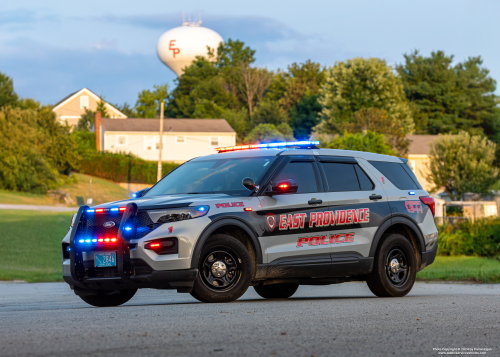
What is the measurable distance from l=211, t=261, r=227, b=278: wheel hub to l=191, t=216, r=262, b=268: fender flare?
352mm

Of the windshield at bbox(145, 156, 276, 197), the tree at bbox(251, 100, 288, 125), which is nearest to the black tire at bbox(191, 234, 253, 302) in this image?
the windshield at bbox(145, 156, 276, 197)

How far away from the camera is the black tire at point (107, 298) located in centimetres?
957

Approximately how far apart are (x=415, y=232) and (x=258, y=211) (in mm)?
3144

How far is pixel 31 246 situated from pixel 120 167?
3858 cm

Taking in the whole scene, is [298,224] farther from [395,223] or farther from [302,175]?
[395,223]

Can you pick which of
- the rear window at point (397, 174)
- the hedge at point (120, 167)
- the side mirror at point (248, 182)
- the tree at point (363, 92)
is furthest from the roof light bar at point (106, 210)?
the tree at point (363, 92)

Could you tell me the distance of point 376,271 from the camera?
10500 mm

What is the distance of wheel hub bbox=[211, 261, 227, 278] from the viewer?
8.88 meters

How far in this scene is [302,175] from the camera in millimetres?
10102

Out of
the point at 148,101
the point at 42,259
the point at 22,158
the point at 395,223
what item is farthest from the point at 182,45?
the point at 395,223

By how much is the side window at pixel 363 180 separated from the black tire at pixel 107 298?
3.55 meters

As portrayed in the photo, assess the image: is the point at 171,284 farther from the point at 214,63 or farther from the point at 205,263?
the point at 214,63

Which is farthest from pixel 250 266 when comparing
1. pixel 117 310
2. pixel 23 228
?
pixel 23 228

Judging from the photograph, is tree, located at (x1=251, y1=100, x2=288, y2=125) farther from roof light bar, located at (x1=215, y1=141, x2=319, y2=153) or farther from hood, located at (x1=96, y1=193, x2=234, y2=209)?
hood, located at (x1=96, y1=193, x2=234, y2=209)
